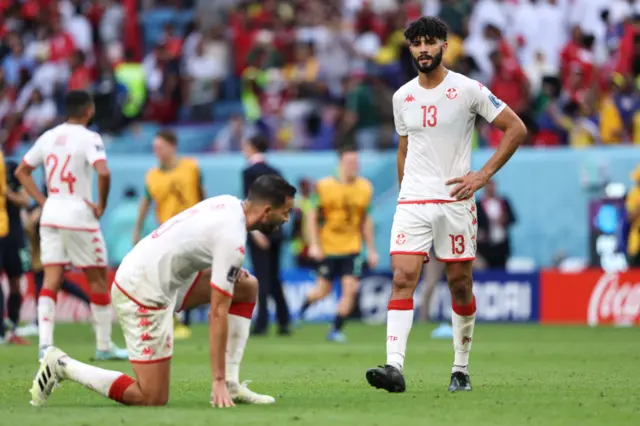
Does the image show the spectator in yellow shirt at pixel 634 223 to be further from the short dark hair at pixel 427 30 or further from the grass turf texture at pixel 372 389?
the short dark hair at pixel 427 30

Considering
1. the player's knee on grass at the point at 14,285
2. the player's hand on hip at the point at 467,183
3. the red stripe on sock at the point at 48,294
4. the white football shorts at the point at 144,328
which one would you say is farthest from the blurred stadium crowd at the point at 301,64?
the white football shorts at the point at 144,328

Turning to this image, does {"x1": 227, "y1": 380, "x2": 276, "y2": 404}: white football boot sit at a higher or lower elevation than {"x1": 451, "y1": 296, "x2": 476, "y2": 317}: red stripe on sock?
lower

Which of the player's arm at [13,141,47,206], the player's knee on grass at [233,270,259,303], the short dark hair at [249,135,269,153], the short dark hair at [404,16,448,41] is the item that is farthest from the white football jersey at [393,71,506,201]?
the short dark hair at [249,135,269,153]

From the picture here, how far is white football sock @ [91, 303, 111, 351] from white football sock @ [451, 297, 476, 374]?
4475mm

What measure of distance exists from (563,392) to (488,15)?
55.1 feet

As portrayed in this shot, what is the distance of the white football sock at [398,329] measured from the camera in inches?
399

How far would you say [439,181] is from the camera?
10.3 m

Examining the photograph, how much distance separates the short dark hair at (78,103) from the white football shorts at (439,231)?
4635 mm

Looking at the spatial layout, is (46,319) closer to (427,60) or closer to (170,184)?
(170,184)

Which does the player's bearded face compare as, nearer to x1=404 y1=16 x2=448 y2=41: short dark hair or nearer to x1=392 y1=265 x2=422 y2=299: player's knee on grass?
x1=404 y1=16 x2=448 y2=41: short dark hair

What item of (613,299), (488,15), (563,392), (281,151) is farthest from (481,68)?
(563,392)

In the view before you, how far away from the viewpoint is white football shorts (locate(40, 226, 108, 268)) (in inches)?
539

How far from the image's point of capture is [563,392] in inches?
398

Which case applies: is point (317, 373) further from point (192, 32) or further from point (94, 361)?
point (192, 32)
